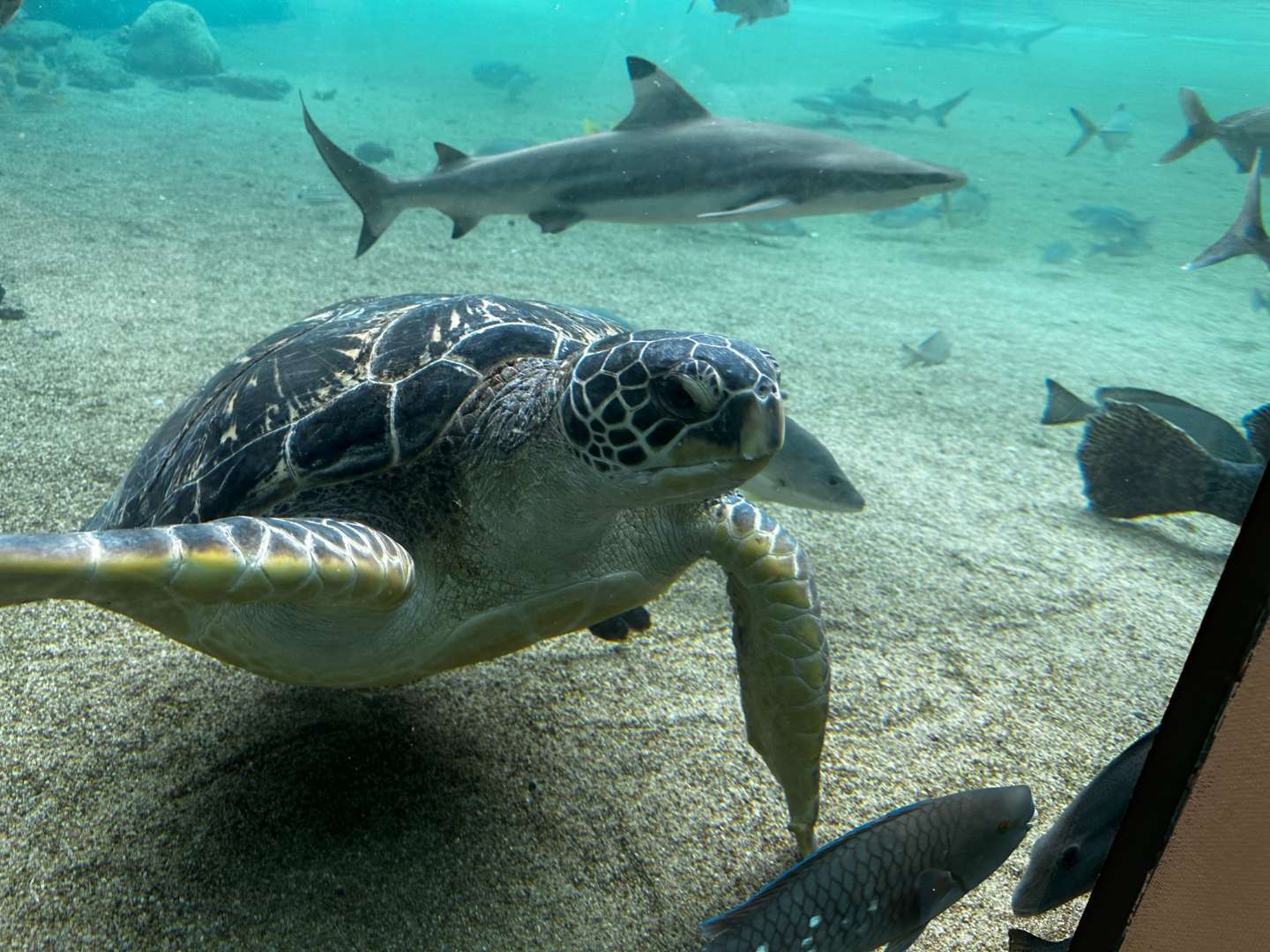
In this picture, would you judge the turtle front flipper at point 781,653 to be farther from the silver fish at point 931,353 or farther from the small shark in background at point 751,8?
the small shark in background at point 751,8

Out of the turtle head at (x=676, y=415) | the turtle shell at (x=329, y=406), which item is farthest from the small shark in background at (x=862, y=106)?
the turtle head at (x=676, y=415)

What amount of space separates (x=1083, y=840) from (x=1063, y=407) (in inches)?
101

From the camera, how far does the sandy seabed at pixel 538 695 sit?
119 cm

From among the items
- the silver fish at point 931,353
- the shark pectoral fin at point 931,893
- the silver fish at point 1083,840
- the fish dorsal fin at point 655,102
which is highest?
the fish dorsal fin at point 655,102

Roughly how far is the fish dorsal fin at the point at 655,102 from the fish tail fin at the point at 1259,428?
8.49 feet

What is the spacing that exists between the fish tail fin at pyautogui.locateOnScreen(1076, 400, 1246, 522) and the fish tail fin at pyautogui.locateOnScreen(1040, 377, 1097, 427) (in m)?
0.30

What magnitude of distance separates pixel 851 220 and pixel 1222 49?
44.9 m

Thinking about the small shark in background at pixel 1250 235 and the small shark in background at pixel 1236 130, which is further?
the small shark in background at pixel 1236 130

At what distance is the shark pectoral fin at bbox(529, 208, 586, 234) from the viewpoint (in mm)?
3381

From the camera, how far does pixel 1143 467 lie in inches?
104

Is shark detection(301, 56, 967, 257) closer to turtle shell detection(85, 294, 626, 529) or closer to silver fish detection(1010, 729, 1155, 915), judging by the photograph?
turtle shell detection(85, 294, 626, 529)

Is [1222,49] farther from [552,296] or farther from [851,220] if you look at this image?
[552,296]

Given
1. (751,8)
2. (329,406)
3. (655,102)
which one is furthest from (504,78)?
(329,406)

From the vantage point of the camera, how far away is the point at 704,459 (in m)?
1.10
